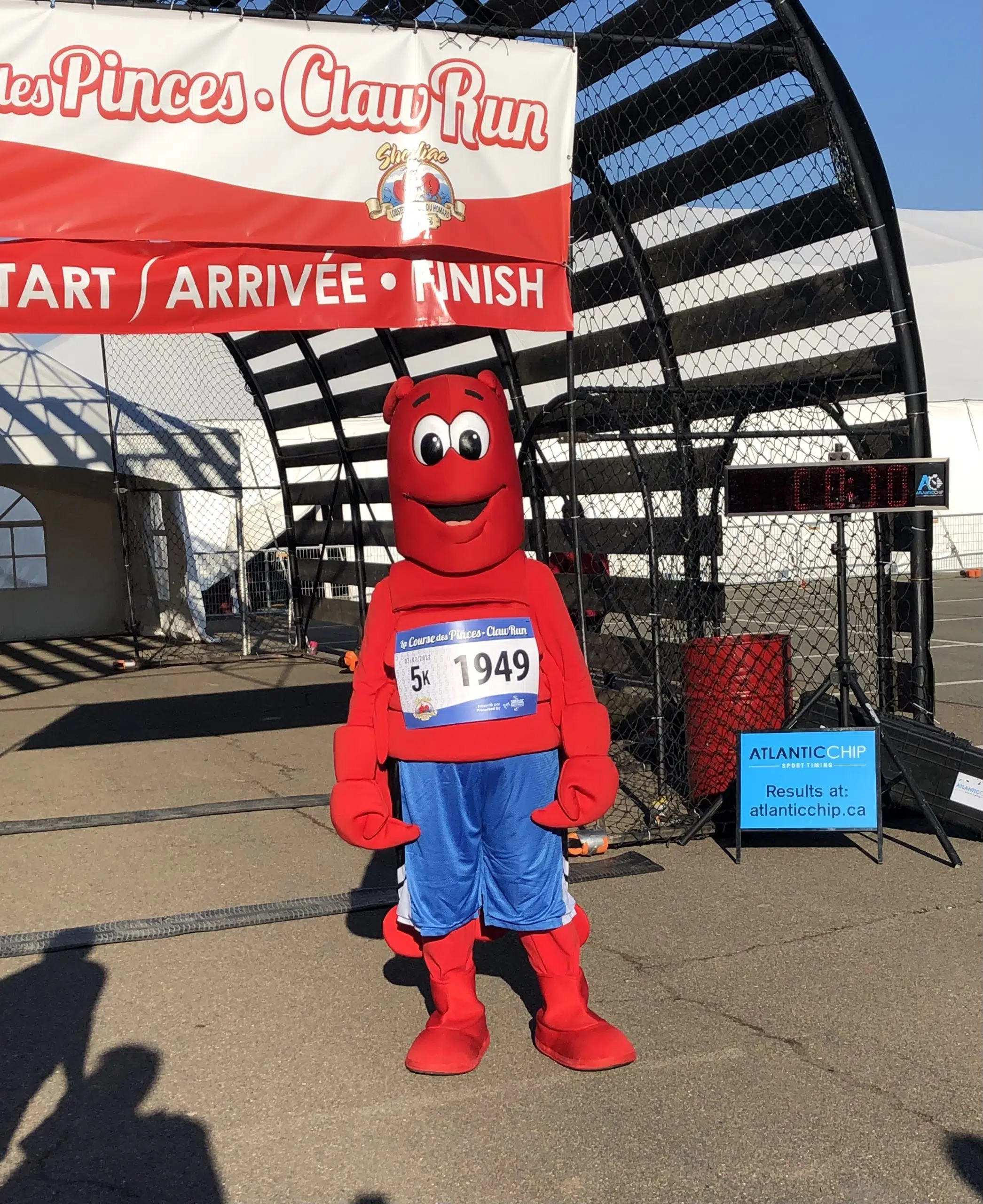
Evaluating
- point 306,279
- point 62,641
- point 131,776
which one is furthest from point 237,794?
point 62,641

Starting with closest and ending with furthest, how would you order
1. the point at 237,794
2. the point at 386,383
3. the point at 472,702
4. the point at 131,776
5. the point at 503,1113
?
the point at 503,1113
the point at 472,702
the point at 237,794
the point at 131,776
the point at 386,383

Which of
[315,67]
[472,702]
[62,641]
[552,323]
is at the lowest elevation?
[62,641]

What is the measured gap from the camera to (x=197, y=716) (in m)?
11.3

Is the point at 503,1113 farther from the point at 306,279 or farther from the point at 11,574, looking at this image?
the point at 11,574

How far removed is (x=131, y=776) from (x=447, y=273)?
181 inches

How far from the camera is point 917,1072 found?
3.74 m

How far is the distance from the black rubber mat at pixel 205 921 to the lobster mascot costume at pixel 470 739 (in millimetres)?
1411

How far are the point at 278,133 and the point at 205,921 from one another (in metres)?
3.51

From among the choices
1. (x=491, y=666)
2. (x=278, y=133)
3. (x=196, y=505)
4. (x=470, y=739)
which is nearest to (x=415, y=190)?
(x=278, y=133)

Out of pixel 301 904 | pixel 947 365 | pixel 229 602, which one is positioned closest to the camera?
pixel 301 904

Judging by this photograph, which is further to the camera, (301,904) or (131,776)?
(131,776)

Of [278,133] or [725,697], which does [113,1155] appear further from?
[278,133]

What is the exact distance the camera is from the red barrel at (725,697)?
6.52 meters

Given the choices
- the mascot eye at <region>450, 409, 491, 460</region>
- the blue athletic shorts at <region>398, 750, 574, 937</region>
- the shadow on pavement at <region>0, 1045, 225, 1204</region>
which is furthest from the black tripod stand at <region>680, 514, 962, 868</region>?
the shadow on pavement at <region>0, 1045, 225, 1204</region>
